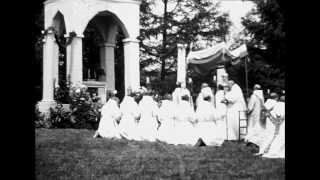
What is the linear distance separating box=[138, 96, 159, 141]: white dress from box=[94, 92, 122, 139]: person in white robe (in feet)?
2.76

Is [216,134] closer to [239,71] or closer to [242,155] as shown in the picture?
[242,155]

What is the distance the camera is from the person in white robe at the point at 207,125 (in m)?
12.8

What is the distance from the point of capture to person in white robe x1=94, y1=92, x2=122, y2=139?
590 inches

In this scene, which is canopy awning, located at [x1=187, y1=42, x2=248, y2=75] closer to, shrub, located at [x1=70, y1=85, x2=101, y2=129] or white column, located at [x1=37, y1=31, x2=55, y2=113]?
shrub, located at [x1=70, y1=85, x2=101, y2=129]

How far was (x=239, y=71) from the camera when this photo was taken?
30.1 m

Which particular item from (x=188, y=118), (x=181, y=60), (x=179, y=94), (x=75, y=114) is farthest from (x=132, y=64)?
(x=188, y=118)

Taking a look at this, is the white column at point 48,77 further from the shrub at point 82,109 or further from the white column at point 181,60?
the white column at point 181,60

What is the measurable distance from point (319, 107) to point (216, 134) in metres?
9.32

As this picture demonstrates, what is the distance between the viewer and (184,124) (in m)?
13.7

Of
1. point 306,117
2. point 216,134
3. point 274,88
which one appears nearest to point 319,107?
point 306,117

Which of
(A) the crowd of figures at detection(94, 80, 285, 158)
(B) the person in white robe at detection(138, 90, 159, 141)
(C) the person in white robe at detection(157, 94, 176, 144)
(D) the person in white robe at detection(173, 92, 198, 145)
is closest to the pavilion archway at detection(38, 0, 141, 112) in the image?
(A) the crowd of figures at detection(94, 80, 285, 158)

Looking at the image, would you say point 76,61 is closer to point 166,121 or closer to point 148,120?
point 148,120

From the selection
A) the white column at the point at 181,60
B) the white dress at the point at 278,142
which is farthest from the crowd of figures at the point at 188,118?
the white dress at the point at 278,142

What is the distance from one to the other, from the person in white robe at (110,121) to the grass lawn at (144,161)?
5.51 ft
